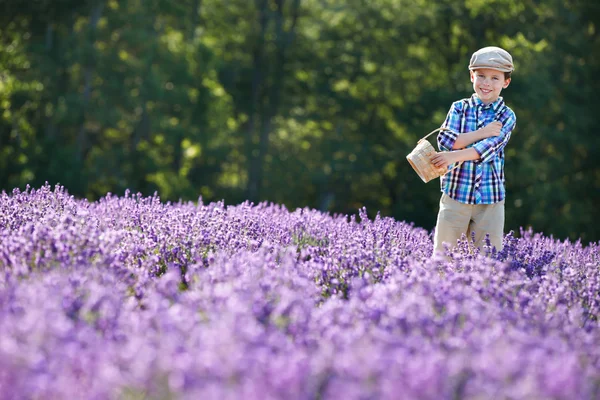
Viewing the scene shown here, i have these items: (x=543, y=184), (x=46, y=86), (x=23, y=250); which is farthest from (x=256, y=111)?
(x=23, y=250)

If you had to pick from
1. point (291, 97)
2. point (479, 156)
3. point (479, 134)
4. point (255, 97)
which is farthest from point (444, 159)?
point (291, 97)

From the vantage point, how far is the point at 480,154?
493cm

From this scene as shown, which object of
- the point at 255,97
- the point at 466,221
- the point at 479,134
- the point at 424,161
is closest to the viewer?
the point at 424,161

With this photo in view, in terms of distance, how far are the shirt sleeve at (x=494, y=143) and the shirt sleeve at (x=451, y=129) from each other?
0.20 m

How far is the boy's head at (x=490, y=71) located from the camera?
5016mm

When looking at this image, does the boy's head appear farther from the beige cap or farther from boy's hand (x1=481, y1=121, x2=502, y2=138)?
boy's hand (x1=481, y1=121, x2=502, y2=138)

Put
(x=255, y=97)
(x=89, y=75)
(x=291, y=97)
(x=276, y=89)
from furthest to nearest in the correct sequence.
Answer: (x=291, y=97) < (x=255, y=97) < (x=276, y=89) < (x=89, y=75)

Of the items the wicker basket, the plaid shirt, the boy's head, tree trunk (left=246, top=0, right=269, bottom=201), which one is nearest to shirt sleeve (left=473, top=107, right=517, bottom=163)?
the plaid shirt

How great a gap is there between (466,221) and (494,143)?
556mm

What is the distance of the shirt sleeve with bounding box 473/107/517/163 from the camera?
4941 millimetres

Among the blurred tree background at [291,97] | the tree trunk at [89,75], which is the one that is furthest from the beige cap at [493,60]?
the tree trunk at [89,75]

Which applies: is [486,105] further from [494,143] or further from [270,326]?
[270,326]

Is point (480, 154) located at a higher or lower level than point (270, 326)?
higher

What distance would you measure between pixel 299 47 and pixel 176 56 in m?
4.56
